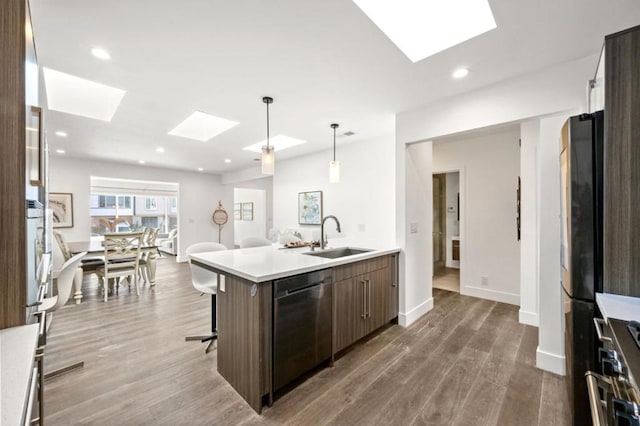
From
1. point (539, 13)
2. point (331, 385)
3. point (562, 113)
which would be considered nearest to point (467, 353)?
point (331, 385)

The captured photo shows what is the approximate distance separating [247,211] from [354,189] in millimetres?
6555

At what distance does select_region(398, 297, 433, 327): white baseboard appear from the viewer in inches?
117

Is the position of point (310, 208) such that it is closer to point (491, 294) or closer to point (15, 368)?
point (491, 294)

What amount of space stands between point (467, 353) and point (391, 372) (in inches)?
32.0

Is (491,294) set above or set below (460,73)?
below

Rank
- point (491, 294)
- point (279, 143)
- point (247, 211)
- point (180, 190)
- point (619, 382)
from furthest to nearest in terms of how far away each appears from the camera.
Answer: point (247, 211) → point (180, 190) → point (279, 143) → point (491, 294) → point (619, 382)

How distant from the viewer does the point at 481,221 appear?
12.9 ft

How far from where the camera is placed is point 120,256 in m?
4.17

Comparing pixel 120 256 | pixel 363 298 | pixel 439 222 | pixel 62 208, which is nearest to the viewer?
pixel 363 298

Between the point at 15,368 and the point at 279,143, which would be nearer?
the point at 15,368

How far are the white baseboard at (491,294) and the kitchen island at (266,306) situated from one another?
1930 millimetres

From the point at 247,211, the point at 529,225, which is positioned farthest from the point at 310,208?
the point at 247,211

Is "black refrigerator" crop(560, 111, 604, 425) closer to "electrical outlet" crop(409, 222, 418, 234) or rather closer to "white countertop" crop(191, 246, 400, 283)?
"white countertop" crop(191, 246, 400, 283)

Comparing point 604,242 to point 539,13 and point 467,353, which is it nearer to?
point 539,13
